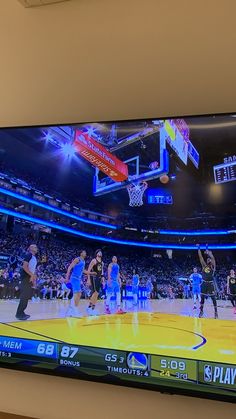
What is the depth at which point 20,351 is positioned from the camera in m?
2.00

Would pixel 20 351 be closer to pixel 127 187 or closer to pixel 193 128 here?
pixel 127 187

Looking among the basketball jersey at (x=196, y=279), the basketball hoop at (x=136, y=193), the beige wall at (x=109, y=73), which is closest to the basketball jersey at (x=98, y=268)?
the basketball hoop at (x=136, y=193)

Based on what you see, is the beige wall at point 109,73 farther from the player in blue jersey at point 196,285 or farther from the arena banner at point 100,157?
the player in blue jersey at point 196,285

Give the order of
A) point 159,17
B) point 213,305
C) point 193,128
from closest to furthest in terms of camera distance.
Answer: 1. point 213,305
2. point 193,128
3. point 159,17

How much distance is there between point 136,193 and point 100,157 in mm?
282

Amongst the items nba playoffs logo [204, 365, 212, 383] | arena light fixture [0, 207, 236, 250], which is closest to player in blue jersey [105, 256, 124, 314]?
arena light fixture [0, 207, 236, 250]

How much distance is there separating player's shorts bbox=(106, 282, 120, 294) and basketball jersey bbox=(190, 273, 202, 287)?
14.4 inches

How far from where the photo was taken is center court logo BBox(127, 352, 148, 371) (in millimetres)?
1754

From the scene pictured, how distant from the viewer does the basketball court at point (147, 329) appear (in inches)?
66.6

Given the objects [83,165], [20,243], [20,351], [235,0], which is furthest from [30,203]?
[235,0]

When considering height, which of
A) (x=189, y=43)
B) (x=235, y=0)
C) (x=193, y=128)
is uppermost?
(x=235, y=0)

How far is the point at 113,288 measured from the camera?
189 cm

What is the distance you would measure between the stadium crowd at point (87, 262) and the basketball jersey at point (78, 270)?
0.11 feet

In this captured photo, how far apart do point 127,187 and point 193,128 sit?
1.42 feet
